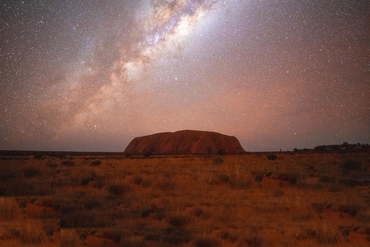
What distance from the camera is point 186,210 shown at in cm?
1479

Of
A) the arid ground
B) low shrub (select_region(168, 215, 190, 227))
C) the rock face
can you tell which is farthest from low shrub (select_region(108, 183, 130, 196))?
the rock face

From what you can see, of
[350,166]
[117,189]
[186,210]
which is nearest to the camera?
[186,210]

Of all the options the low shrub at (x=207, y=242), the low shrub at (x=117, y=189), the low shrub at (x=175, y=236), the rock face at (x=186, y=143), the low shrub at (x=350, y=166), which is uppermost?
the rock face at (x=186, y=143)

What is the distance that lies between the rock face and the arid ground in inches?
3047

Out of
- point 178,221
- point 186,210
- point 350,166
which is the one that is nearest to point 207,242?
point 178,221

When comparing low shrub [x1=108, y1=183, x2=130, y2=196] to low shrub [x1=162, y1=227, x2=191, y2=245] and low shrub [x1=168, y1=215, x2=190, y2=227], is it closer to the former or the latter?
low shrub [x1=168, y1=215, x2=190, y2=227]

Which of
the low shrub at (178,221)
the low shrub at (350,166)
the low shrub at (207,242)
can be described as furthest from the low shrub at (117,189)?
the low shrub at (350,166)

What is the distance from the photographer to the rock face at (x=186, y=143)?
102106 mm

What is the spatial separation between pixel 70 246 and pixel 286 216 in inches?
305

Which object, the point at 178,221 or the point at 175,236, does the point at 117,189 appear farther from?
the point at 175,236

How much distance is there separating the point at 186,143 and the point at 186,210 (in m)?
93.4

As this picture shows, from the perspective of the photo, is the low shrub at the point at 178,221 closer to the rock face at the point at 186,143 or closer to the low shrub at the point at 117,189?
the low shrub at the point at 117,189

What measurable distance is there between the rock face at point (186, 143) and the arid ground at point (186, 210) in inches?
3047

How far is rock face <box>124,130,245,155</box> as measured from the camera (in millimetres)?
102106
